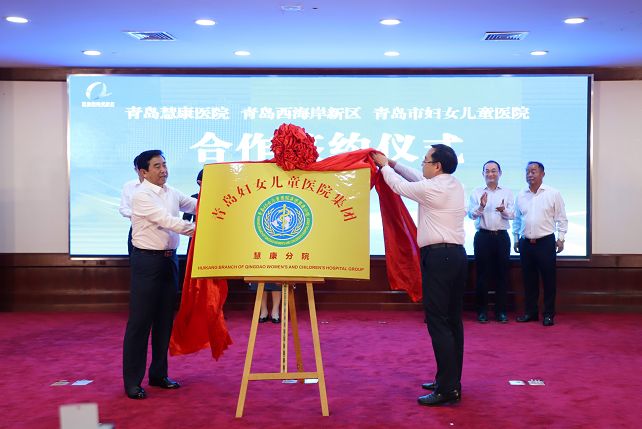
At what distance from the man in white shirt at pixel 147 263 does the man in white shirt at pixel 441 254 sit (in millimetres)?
1343

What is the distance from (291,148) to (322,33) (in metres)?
2.70

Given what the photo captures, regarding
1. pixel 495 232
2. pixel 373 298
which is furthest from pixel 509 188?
pixel 373 298

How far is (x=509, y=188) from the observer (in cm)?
844

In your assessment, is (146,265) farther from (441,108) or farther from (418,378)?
(441,108)

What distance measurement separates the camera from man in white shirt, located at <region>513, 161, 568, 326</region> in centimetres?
767

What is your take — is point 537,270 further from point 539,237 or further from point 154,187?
point 154,187

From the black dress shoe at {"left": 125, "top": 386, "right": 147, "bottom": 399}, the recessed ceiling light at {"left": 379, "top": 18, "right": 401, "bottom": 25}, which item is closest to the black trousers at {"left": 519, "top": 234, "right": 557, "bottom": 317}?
the recessed ceiling light at {"left": 379, "top": 18, "right": 401, "bottom": 25}

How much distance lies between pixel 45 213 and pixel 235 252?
16.2 ft

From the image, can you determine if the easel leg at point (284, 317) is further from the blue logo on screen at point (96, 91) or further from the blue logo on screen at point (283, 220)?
the blue logo on screen at point (96, 91)

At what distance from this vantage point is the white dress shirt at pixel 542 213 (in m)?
7.67

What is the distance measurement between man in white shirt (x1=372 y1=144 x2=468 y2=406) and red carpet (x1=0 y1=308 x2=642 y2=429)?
6.8 inches

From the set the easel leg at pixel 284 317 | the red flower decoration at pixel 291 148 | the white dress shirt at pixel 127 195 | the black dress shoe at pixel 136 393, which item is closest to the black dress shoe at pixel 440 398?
the easel leg at pixel 284 317

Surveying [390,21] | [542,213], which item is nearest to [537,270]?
[542,213]

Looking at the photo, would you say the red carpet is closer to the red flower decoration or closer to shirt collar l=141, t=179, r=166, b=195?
shirt collar l=141, t=179, r=166, b=195
